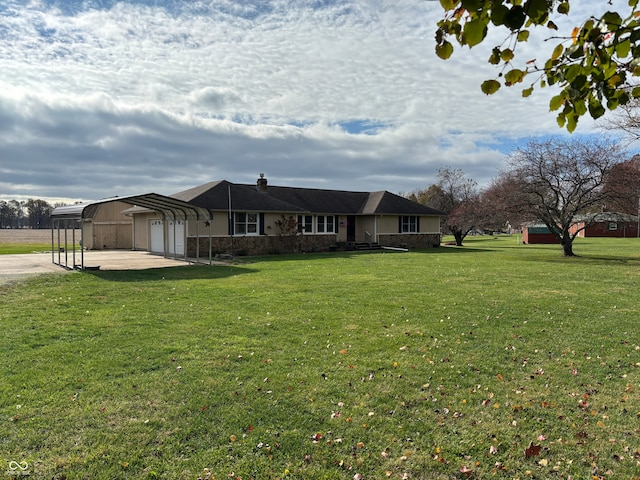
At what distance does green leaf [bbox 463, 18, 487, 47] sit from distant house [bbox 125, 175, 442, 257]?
1708cm

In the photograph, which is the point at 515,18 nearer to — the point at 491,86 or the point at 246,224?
the point at 491,86

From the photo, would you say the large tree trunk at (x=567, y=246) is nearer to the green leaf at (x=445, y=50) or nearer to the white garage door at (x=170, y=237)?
the white garage door at (x=170, y=237)

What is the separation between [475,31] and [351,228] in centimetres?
3037

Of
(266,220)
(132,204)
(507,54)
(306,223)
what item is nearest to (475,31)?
(507,54)

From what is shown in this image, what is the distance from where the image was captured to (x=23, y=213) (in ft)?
362

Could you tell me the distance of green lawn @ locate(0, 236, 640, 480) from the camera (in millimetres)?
3391

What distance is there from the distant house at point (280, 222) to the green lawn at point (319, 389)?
1187 centimetres

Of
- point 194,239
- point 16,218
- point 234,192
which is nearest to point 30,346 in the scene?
point 194,239

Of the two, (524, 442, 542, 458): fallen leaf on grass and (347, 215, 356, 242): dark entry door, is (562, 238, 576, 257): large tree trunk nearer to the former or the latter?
(347, 215, 356, 242): dark entry door

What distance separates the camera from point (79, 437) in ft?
12.0

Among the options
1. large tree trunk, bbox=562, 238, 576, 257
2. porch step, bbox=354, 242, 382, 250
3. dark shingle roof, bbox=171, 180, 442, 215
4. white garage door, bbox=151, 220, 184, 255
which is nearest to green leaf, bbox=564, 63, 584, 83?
dark shingle roof, bbox=171, 180, 442, 215

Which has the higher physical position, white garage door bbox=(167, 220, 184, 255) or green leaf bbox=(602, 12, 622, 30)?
green leaf bbox=(602, 12, 622, 30)

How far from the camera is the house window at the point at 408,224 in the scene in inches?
1291

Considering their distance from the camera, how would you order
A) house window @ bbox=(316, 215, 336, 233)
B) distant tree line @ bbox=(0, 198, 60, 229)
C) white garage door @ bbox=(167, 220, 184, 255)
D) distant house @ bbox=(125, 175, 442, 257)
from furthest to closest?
1. distant tree line @ bbox=(0, 198, 60, 229)
2. house window @ bbox=(316, 215, 336, 233)
3. distant house @ bbox=(125, 175, 442, 257)
4. white garage door @ bbox=(167, 220, 184, 255)
